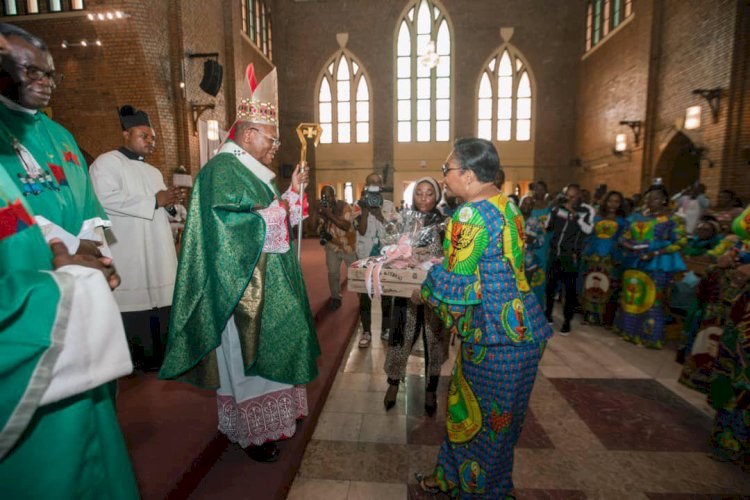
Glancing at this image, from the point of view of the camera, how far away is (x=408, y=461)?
2711mm

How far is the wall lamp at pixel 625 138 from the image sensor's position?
39.1ft

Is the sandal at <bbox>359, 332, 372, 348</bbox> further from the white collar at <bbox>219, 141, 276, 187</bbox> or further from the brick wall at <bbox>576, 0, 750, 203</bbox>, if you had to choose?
the brick wall at <bbox>576, 0, 750, 203</bbox>

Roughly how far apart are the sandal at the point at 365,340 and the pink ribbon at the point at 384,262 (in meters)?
2.36

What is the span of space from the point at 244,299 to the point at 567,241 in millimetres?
4670

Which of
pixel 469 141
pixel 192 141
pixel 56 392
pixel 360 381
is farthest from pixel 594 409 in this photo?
pixel 192 141

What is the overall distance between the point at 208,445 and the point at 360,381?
1855 millimetres

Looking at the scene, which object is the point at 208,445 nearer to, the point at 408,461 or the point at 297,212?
the point at 408,461

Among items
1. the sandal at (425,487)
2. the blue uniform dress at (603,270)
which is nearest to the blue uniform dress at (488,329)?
the sandal at (425,487)

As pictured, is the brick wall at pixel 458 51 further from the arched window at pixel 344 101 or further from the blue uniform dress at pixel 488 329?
the blue uniform dress at pixel 488 329

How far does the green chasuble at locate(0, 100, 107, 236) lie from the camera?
1.41 m

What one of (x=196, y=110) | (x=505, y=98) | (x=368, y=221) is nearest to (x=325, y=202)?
(x=368, y=221)

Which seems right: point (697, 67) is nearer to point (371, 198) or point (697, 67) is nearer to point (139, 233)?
point (371, 198)

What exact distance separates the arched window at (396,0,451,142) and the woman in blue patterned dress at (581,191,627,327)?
12.8 metres

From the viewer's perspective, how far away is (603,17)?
14484mm
